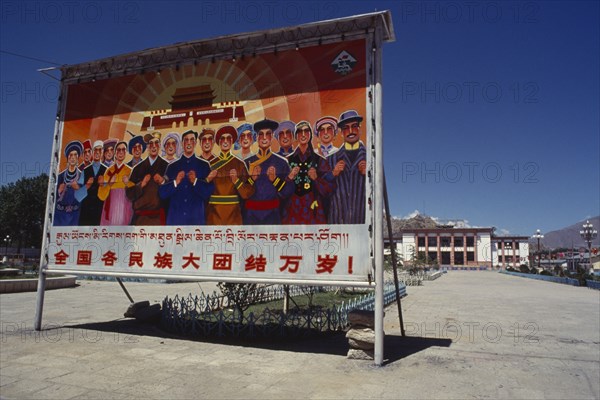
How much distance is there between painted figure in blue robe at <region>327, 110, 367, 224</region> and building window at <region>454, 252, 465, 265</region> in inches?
4372

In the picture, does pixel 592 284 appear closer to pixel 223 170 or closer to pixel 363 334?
pixel 363 334

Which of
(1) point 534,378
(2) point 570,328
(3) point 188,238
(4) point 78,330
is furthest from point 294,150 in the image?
(2) point 570,328

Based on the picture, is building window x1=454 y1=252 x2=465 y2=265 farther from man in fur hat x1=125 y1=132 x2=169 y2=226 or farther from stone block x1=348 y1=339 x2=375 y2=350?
man in fur hat x1=125 y1=132 x2=169 y2=226

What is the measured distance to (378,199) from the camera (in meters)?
8.63

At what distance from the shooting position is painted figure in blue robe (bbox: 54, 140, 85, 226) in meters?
11.8

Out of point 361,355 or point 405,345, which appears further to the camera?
point 405,345

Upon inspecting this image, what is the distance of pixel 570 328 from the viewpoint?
14.2 meters

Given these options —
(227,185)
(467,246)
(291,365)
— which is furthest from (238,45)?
(467,246)

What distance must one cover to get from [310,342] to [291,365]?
228 centimetres

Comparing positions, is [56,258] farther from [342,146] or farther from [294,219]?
[342,146]

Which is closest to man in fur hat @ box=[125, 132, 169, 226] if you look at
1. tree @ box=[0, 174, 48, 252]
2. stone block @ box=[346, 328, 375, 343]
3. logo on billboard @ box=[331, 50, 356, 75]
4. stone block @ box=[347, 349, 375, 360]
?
logo on billboard @ box=[331, 50, 356, 75]

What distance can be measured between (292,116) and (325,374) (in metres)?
5.71

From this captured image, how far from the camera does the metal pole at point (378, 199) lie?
8.25 meters

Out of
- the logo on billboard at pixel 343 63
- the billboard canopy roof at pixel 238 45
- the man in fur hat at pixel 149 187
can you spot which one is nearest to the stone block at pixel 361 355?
the man in fur hat at pixel 149 187
